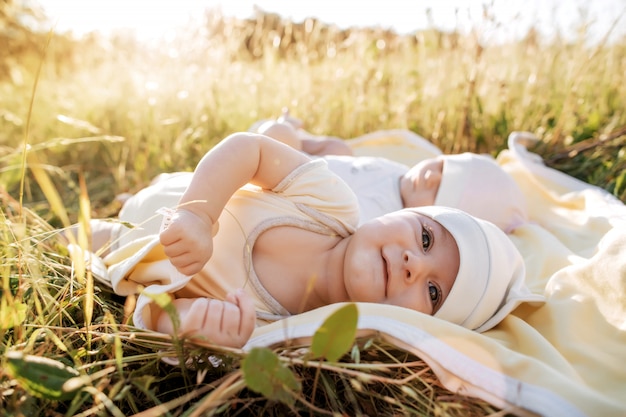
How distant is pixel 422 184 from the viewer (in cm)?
247

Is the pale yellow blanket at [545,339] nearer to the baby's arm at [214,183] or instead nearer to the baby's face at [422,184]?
the baby's arm at [214,183]

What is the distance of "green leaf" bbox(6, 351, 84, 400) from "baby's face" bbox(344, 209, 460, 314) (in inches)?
30.3

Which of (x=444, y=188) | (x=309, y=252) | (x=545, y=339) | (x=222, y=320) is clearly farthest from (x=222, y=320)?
(x=444, y=188)

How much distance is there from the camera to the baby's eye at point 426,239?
1.50m

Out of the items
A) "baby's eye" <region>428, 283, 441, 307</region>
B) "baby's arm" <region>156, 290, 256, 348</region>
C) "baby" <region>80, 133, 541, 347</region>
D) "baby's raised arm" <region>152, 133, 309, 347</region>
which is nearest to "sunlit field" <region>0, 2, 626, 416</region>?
"baby" <region>80, 133, 541, 347</region>

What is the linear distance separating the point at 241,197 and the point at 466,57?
2518 millimetres

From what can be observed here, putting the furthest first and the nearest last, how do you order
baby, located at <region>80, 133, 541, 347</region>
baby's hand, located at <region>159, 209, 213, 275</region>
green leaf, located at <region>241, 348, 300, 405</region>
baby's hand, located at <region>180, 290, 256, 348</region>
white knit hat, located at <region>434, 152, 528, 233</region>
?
white knit hat, located at <region>434, 152, 528, 233</region> < baby, located at <region>80, 133, 541, 347</region> < baby's hand, located at <region>159, 209, 213, 275</region> < baby's hand, located at <region>180, 290, 256, 348</region> < green leaf, located at <region>241, 348, 300, 405</region>

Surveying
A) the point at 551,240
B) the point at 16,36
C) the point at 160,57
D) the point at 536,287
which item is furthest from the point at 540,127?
the point at 16,36

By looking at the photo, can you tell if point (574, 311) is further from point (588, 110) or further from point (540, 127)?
point (588, 110)

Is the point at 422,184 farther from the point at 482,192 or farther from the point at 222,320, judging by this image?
the point at 222,320

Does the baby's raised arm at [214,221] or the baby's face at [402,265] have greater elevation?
the baby's raised arm at [214,221]

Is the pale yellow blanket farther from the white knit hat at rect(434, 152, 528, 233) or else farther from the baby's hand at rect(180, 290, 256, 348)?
the white knit hat at rect(434, 152, 528, 233)

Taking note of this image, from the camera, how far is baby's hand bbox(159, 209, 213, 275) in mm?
1206

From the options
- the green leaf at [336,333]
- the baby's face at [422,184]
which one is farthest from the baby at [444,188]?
the green leaf at [336,333]
